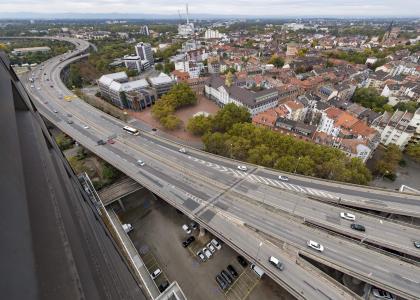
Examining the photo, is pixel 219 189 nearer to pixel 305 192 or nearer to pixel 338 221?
pixel 305 192

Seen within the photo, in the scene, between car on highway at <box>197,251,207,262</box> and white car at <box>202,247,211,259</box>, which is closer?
car on highway at <box>197,251,207,262</box>

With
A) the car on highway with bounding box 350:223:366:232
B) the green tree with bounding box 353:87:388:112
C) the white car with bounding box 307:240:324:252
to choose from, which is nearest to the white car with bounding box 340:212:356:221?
the car on highway with bounding box 350:223:366:232

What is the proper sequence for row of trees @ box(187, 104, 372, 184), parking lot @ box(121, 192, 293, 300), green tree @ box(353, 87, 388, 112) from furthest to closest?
green tree @ box(353, 87, 388, 112)
row of trees @ box(187, 104, 372, 184)
parking lot @ box(121, 192, 293, 300)

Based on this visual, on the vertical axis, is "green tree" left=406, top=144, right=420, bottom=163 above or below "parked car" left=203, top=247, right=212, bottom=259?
above

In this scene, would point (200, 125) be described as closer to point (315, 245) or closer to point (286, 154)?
point (286, 154)

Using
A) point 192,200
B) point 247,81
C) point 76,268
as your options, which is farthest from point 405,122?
point 76,268

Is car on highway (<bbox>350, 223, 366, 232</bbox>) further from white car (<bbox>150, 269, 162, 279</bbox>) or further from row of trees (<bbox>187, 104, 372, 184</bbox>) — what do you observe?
white car (<bbox>150, 269, 162, 279</bbox>)
